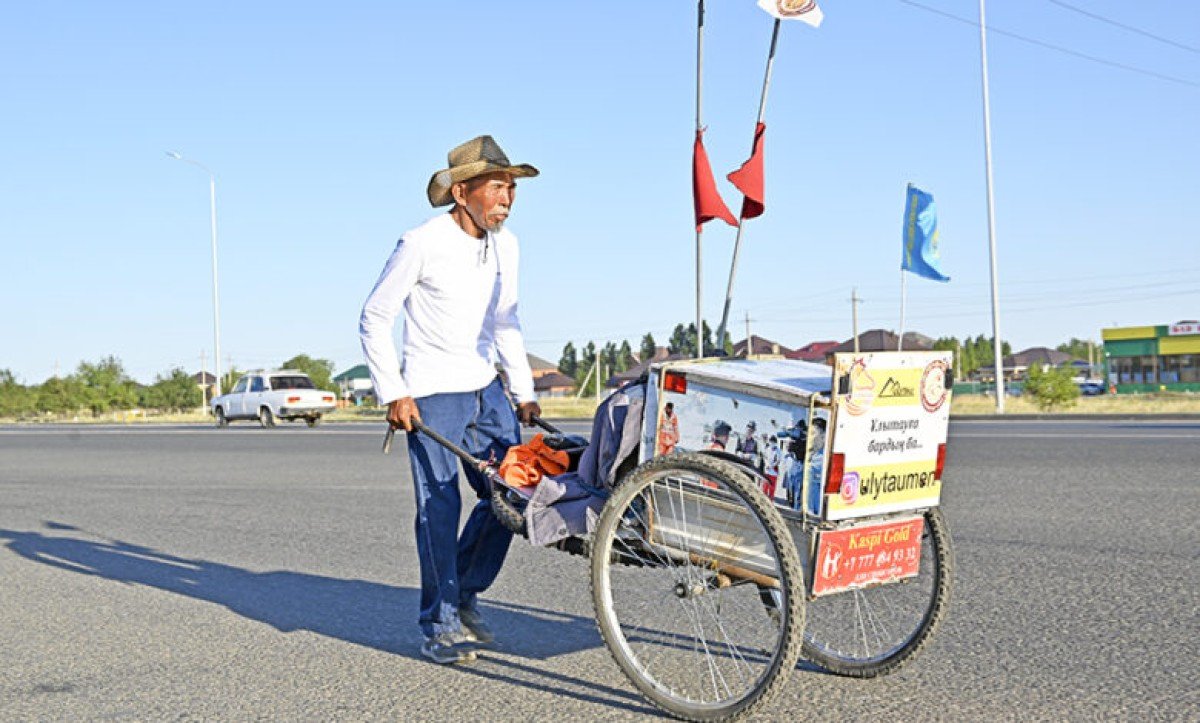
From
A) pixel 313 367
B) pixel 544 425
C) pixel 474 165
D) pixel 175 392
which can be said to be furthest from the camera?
pixel 313 367

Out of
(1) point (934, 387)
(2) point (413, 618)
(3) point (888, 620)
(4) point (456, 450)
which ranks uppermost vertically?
(1) point (934, 387)

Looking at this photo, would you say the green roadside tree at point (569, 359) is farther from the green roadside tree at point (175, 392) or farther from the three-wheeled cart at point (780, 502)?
the three-wheeled cart at point (780, 502)

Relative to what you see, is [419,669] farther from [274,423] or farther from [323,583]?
[274,423]

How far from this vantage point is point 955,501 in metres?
10.3

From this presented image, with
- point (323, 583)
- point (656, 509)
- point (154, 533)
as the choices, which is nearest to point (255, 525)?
point (154, 533)

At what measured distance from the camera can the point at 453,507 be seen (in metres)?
4.84

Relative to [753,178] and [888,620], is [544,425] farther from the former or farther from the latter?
[888,620]

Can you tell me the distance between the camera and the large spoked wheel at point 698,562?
11.8 feet

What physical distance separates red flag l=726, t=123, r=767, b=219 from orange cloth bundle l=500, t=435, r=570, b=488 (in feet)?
4.07

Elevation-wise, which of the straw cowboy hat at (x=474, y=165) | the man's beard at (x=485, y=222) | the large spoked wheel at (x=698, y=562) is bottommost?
the large spoked wheel at (x=698, y=562)

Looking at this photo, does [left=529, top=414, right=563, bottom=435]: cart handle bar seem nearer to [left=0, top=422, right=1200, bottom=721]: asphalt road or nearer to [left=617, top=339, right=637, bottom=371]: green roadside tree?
[left=0, top=422, right=1200, bottom=721]: asphalt road

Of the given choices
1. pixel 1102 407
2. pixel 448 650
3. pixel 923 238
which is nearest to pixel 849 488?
pixel 448 650

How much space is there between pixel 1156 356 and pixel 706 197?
71881 millimetres

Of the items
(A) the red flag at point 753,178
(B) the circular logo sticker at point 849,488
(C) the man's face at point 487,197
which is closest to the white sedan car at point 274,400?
(C) the man's face at point 487,197
